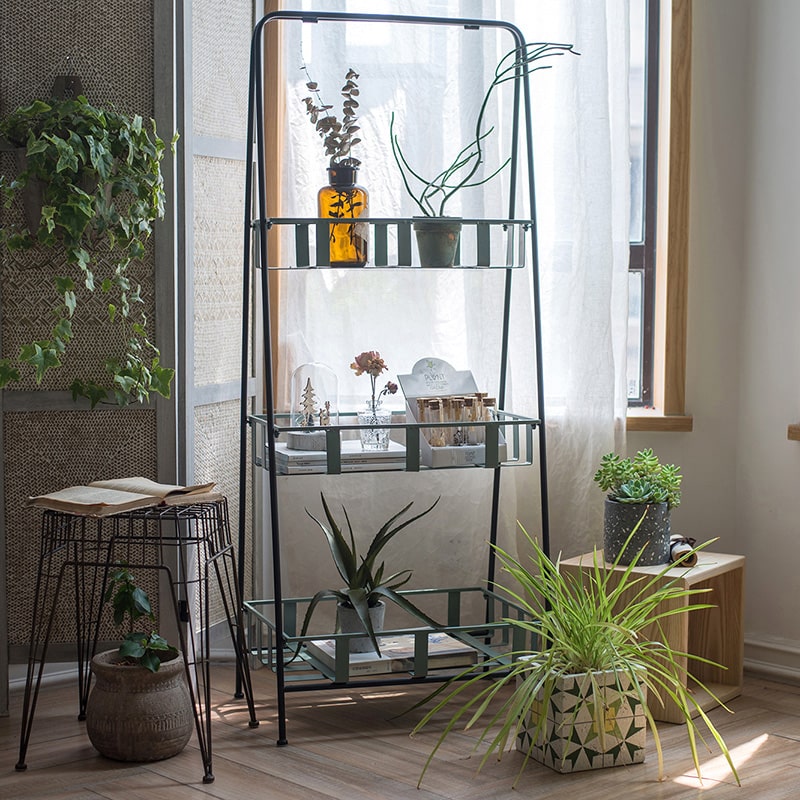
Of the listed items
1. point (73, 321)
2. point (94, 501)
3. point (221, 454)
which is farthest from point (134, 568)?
point (73, 321)

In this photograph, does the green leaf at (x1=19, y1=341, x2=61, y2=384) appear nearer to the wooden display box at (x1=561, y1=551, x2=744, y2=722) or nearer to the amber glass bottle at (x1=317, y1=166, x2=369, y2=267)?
the amber glass bottle at (x1=317, y1=166, x2=369, y2=267)

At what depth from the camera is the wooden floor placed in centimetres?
232

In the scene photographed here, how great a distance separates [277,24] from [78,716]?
6.37ft

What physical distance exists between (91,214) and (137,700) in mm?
1109

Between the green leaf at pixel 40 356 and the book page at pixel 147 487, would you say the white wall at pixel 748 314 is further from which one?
the green leaf at pixel 40 356

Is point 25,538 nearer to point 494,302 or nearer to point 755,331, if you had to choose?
point 494,302

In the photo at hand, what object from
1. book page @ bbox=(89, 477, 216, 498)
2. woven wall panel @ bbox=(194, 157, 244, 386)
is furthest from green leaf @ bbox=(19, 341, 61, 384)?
woven wall panel @ bbox=(194, 157, 244, 386)

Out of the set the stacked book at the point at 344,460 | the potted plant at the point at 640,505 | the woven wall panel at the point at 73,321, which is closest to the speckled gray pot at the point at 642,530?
the potted plant at the point at 640,505

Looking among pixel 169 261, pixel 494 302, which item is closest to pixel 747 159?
pixel 494 302

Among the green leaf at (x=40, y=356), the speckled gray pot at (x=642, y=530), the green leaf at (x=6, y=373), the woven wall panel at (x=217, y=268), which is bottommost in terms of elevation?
the speckled gray pot at (x=642, y=530)

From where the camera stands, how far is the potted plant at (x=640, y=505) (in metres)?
2.84

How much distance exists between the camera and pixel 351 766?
2.47m

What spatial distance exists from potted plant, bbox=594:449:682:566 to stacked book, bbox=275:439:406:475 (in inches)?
22.0

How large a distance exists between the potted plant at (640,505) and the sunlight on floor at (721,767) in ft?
1.60
